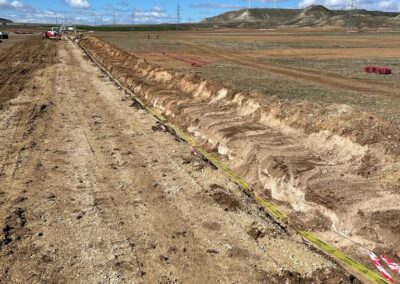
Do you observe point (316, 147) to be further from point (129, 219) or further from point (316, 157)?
point (129, 219)

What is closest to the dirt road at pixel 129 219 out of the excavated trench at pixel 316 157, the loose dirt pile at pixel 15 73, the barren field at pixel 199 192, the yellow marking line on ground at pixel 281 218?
the barren field at pixel 199 192

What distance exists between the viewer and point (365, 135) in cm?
1030

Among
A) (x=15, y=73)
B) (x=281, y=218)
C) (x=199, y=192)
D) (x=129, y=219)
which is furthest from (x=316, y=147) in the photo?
(x=15, y=73)

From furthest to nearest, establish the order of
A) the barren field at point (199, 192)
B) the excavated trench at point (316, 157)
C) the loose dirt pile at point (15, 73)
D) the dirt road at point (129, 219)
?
the loose dirt pile at point (15, 73) < the excavated trench at point (316, 157) < the barren field at point (199, 192) < the dirt road at point (129, 219)

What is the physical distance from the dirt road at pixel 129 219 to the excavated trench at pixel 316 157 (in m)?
0.93

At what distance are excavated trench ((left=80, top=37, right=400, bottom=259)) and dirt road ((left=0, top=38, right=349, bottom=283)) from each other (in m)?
0.93

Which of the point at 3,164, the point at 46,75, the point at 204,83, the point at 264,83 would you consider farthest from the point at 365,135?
the point at 46,75

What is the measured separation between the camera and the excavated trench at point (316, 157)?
780 centimetres

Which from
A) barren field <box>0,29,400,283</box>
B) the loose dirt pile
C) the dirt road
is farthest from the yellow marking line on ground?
the loose dirt pile

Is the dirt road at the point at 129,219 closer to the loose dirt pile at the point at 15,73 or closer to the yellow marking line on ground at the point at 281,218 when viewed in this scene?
the yellow marking line on ground at the point at 281,218

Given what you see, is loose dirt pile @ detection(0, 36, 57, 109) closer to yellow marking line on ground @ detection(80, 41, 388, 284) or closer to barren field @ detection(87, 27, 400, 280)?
barren field @ detection(87, 27, 400, 280)

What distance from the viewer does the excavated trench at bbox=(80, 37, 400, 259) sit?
780 cm

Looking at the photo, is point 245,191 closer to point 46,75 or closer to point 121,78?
point 121,78

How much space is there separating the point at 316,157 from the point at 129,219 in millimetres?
5030
